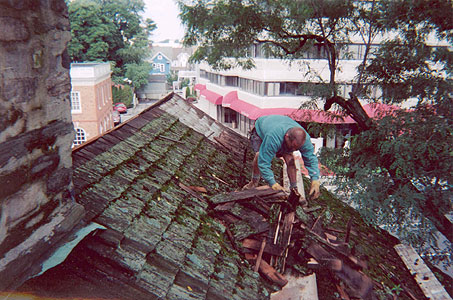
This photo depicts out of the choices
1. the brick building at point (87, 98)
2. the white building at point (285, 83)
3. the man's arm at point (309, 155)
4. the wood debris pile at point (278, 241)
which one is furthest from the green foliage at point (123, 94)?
the wood debris pile at point (278, 241)

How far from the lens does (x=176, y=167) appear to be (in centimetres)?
536

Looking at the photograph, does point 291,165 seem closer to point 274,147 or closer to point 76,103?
point 274,147

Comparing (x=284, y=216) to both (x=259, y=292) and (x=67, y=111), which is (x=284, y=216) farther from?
(x=67, y=111)

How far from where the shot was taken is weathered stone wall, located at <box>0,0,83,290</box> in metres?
2.33

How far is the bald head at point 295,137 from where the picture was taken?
5047mm

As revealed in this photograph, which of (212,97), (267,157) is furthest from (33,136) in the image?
(212,97)

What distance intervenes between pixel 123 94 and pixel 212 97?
17.1 meters

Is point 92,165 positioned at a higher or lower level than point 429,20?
lower

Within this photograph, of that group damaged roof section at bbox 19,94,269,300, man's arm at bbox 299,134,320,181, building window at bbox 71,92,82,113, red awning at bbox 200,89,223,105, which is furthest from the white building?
damaged roof section at bbox 19,94,269,300

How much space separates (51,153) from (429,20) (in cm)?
1068

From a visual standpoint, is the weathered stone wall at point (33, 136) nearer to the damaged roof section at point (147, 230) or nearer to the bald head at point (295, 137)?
the damaged roof section at point (147, 230)

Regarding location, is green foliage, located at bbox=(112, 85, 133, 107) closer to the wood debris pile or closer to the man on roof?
the man on roof

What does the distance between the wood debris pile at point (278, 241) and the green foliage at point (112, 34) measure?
37.1 meters

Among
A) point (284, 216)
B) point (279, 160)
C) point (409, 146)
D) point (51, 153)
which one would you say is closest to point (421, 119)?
point (409, 146)
